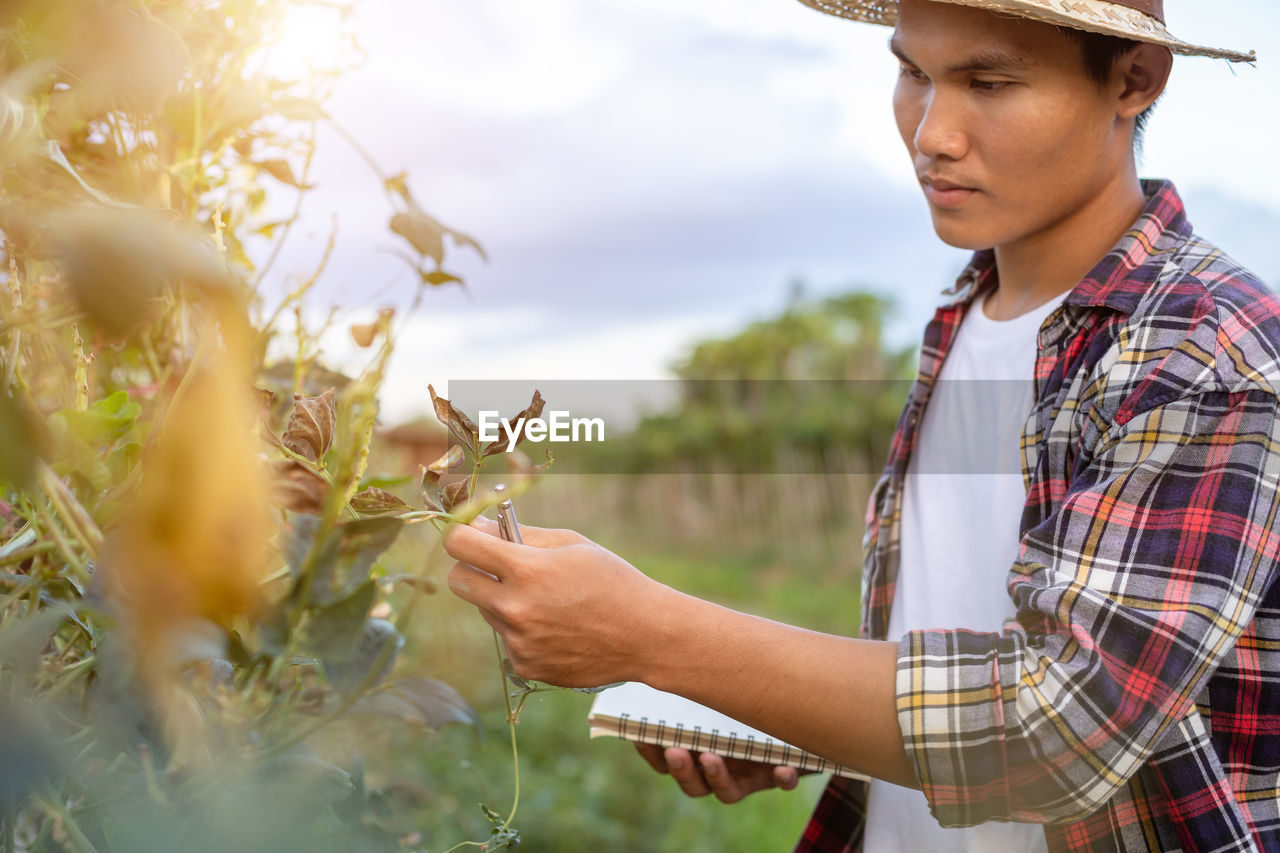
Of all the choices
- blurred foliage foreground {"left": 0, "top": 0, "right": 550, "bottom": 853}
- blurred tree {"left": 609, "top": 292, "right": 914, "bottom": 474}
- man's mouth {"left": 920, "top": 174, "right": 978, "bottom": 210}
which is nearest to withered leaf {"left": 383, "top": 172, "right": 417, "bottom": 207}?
blurred foliage foreground {"left": 0, "top": 0, "right": 550, "bottom": 853}

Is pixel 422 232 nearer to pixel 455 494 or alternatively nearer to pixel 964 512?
pixel 455 494

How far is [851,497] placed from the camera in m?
9.63

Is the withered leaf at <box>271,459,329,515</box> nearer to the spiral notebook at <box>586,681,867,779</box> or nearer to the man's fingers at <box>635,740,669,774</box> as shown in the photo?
the spiral notebook at <box>586,681,867,779</box>

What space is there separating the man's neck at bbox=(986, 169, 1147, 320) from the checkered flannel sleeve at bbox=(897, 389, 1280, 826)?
0.41 m

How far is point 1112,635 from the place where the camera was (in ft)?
2.70

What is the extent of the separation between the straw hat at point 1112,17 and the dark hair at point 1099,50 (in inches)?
0.7

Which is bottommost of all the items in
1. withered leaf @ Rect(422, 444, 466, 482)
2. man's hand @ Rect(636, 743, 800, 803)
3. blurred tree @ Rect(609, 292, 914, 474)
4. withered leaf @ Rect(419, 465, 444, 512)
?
blurred tree @ Rect(609, 292, 914, 474)

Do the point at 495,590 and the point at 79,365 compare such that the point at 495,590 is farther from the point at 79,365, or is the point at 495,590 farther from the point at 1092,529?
the point at 1092,529

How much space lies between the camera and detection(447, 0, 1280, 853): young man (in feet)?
2.65

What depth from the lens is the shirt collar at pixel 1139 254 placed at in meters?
1.06

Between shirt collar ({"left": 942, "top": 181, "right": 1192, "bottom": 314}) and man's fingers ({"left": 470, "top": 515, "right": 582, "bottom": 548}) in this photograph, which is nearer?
man's fingers ({"left": 470, "top": 515, "right": 582, "bottom": 548})

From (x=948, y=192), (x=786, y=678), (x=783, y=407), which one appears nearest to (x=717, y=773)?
(x=786, y=678)

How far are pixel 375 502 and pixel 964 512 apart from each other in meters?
0.94

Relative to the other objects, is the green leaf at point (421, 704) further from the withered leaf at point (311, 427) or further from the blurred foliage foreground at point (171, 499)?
the withered leaf at point (311, 427)
